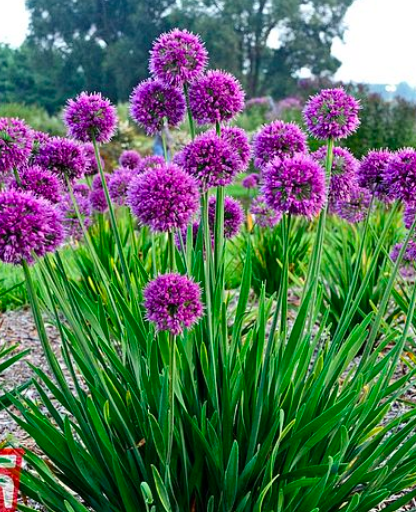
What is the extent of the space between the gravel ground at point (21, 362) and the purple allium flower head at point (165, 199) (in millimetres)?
1507

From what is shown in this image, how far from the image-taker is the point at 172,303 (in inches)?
59.1

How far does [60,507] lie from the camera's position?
1894 mm

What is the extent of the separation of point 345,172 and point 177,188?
2.83 ft

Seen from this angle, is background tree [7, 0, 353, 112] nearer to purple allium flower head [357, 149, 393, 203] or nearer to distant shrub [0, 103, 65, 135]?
distant shrub [0, 103, 65, 135]

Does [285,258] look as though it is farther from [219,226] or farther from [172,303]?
[172,303]

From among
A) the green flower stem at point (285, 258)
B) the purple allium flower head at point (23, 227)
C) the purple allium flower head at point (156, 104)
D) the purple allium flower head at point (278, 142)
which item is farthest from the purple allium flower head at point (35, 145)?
the green flower stem at point (285, 258)

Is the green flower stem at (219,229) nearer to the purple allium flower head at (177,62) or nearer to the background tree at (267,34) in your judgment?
the purple allium flower head at (177,62)

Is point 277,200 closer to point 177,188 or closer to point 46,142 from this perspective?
point 177,188

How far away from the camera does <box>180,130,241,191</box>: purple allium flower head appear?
1729mm

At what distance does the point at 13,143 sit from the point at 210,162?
638mm

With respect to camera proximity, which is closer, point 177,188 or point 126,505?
point 177,188

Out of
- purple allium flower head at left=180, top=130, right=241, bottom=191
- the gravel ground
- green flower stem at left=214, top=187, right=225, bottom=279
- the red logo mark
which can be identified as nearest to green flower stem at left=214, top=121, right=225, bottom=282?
green flower stem at left=214, top=187, right=225, bottom=279

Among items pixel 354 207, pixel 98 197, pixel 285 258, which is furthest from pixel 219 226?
pixel 98 197

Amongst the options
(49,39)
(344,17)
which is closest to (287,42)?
(344,17)
